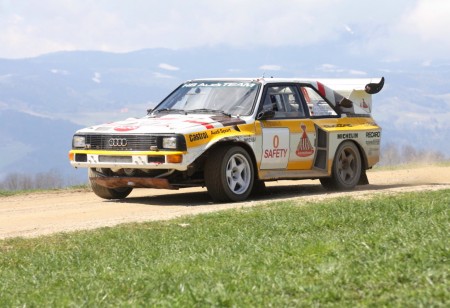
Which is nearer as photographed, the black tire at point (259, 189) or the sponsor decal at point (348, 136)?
the black tire at point (259, 189)

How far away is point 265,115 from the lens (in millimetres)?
15664

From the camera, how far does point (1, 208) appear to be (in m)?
15.5

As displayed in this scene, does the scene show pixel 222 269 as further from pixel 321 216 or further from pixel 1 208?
pixel 1 208

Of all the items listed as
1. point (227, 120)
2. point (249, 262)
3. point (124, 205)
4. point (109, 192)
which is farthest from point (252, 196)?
point (249, 262)

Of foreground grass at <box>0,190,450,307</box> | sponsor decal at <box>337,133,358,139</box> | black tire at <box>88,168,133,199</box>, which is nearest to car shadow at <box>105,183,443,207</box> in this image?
black tire at <box>88,168,133,199</box>

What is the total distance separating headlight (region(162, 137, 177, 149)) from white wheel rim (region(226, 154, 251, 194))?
0.88m

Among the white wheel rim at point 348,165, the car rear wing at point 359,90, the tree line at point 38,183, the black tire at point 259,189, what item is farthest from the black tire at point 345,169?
the tree line at point 38,183

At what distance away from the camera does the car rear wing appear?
17766 mm

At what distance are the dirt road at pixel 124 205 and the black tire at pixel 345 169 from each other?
0.16 m

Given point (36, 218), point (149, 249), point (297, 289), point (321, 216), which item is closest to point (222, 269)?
point (297, 289)

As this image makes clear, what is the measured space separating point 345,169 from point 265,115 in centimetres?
210

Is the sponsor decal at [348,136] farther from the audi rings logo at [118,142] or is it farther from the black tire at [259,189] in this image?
the audi rings logo at [118,142]

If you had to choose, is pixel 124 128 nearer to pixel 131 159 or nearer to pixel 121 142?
pixel 121 142

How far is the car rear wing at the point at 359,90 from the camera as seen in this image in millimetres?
17766
